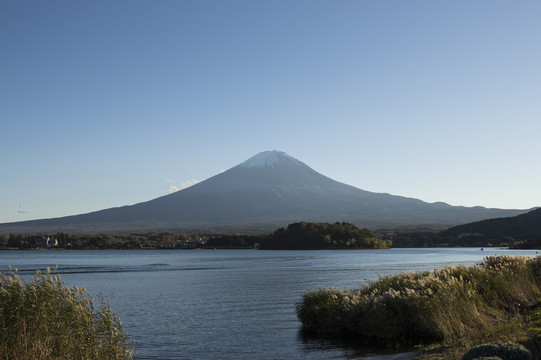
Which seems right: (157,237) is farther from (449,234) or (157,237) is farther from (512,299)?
(512,299)

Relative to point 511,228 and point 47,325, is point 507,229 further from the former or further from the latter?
point 47,325

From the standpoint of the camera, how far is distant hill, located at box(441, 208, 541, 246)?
146 meters

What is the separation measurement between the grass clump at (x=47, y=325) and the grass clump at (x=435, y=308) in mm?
9408

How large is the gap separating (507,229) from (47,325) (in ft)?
526

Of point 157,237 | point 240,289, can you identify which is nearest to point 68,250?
point 157,237

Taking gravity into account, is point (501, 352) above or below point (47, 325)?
below

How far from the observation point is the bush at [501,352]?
10.5m

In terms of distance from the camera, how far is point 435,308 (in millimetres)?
17375

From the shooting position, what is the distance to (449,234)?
173 m

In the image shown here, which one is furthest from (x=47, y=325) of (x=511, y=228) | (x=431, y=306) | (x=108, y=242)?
(x=108, y=242)

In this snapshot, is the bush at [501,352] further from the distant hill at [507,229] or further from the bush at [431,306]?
the distant hill at [507,229]

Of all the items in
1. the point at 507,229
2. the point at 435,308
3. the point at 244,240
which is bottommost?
the point at 435,308

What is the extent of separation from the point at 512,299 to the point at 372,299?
17.0 feet

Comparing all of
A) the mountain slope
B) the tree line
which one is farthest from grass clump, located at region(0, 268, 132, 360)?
the mountain slope
